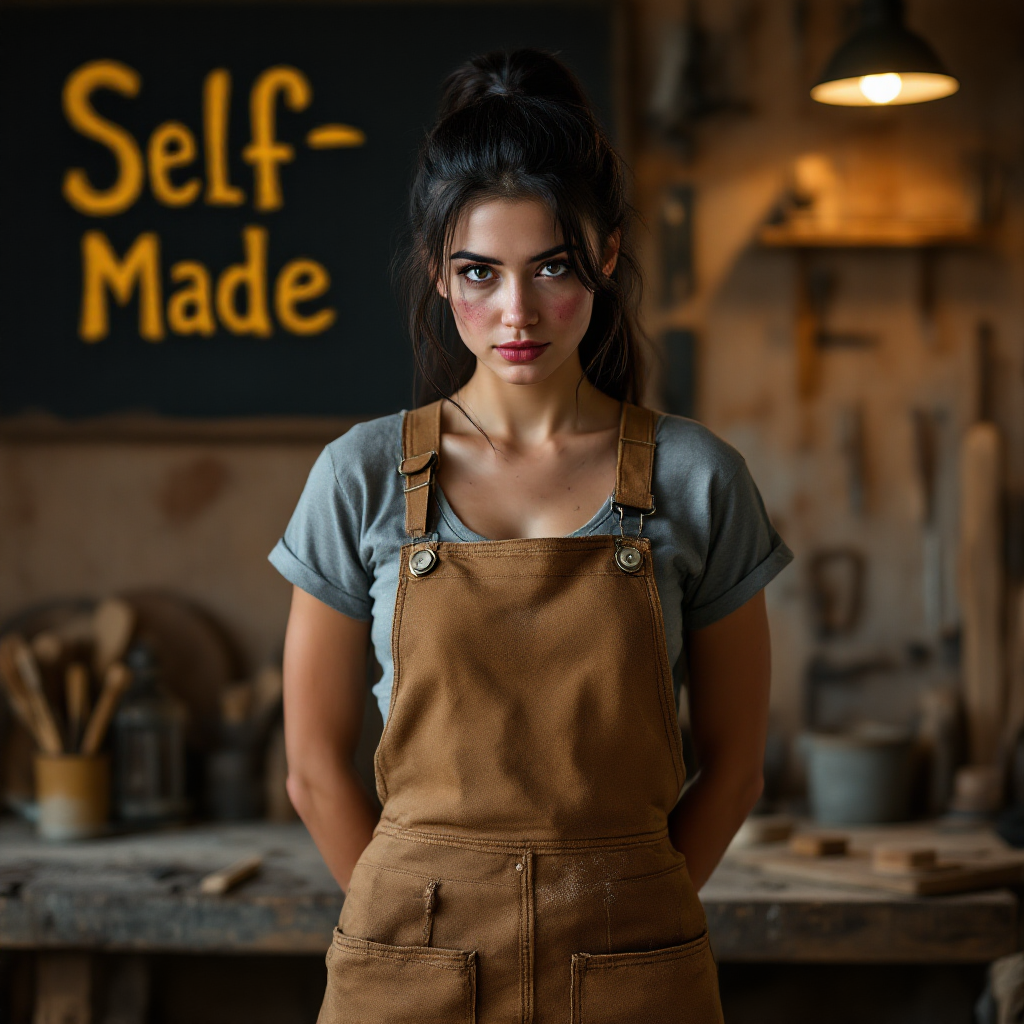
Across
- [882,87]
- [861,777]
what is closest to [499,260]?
[882,87]

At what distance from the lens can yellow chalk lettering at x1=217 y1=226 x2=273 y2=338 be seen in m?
3.00

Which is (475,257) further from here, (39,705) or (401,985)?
(39,705)

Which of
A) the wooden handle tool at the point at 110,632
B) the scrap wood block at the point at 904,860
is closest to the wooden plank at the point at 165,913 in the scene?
the wooden handle tool at the point at 110,632

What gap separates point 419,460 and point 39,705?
64.5 inches

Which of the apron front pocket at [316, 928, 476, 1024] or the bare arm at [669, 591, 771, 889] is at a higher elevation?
the bare arm at [669, 591, 771, 889]

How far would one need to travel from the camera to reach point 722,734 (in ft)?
5.18

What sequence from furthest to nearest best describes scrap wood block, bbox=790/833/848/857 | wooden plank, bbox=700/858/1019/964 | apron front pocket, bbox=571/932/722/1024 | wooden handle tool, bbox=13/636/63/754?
1. wooden handle tool, bbox=13/636/63/754
2. scrap wood block, bbox=790/833/848/857
3. wooden plank, bbox=700/858/1019/964
4. apron front pocket, bbox=571/932/722/1024

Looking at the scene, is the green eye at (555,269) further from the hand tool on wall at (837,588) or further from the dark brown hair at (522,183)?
the hand tool on wall at (837,588)

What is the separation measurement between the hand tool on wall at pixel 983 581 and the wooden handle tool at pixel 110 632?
1.96 m

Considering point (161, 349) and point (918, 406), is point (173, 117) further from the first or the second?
point (918, 406)

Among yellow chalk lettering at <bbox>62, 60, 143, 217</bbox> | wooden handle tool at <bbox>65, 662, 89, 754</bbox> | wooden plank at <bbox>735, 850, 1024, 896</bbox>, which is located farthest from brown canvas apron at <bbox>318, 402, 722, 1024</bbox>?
yellow chalk lettering at <bbox>62, 60, 143, 217</bbox>

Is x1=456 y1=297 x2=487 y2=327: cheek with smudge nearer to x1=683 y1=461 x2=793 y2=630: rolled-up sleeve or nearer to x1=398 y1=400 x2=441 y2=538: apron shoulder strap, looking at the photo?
x1=398 y1=400 x2=441 y2=538: apron shoulder strap

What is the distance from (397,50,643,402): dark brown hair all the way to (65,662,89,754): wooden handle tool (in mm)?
1542

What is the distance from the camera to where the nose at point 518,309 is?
139cm
